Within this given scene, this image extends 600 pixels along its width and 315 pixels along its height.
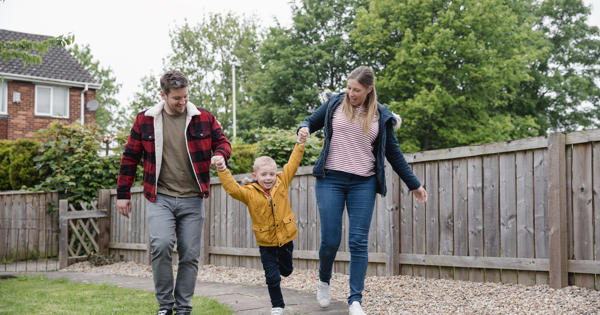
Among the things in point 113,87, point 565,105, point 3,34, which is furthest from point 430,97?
point 113,87

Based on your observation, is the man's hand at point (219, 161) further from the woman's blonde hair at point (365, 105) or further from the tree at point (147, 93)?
the tree at point (147, 93)

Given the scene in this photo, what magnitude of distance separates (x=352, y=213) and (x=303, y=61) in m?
20.7

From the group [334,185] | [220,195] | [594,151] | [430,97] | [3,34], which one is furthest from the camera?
[3,34]

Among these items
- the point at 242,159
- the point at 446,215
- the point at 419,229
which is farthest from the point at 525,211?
the point at 242,159

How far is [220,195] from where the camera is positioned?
8359 mm

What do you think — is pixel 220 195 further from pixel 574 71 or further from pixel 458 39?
pixel 574 71

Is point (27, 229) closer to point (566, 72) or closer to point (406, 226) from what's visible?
point (406, 226)

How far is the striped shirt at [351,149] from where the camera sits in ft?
12.6

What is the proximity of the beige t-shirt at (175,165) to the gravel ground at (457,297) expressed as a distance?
5.75ft

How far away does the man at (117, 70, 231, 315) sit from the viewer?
368cm

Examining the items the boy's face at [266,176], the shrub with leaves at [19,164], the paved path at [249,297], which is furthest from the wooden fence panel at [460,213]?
the shrub with leaves at [19,164]

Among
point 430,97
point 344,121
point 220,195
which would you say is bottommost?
point 220,195

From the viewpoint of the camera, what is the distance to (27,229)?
34.4ft

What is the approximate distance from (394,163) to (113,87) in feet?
130
